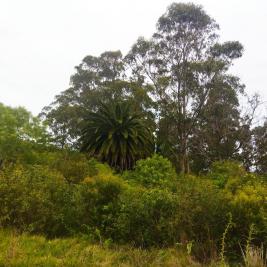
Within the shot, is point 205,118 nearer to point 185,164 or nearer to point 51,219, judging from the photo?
point 185,164

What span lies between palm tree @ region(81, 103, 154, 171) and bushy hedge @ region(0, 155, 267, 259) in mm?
14604

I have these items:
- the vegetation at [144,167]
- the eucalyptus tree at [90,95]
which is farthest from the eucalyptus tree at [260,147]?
the eucalyptus tree at [90,95]

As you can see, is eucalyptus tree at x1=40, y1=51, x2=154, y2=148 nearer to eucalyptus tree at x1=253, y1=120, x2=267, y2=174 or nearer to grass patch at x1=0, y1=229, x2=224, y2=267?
eucalyptus tree at x1=253, y1=120, x2=267, y2=174

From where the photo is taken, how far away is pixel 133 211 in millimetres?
12656

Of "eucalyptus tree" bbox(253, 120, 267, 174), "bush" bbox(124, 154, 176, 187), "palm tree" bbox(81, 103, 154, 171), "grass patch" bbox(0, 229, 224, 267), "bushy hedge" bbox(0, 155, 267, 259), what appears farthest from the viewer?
"eucalyptus tree" bbox(253, 120, 267, 174)

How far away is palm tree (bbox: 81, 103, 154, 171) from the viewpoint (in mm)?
29859

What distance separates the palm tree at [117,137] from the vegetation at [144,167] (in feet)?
0.30

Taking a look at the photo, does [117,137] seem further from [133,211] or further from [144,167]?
[133,211]

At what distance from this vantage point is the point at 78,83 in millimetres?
41594

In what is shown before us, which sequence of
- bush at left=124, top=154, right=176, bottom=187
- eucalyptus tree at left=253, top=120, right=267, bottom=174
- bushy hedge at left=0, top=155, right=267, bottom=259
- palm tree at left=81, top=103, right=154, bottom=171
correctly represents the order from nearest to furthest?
bushy hedge at left=0, top=155, right=267, bottom=259
bush at left=124, top=154, right=176, bottom=187
palm tree at left=81, top=103, right=154, bottom=171
eucalyptus tree at left=253, top=120, right=267, bottom=174

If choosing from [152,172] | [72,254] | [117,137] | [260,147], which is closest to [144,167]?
[152,172]

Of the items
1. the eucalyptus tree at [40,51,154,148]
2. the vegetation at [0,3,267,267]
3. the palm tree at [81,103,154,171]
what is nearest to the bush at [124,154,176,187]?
the vegetation at [0,3,267,267]

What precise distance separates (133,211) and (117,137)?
698 inches

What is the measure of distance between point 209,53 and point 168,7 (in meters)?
4.12
